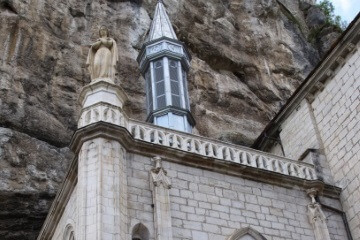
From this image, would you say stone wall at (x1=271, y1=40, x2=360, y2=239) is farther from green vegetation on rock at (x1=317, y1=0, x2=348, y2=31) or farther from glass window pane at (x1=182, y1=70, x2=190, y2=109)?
green vegetation on rock at (x1=317, y1=0, x2=348, y2=31)

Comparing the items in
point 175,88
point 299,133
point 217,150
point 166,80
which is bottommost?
point 217,150

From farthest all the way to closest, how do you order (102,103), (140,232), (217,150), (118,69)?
(118,69), (217,150), (102,103), (140,232)

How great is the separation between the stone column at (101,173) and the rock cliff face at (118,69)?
6.10 meters

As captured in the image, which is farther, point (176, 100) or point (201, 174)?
point (176, 100)

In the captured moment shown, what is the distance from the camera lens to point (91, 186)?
11.6 m

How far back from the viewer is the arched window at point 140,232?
38.4ft

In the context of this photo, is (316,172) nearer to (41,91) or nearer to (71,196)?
(71,196)

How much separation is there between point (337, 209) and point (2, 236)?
9147 mm

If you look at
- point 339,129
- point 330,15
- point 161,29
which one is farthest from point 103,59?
point 330,15

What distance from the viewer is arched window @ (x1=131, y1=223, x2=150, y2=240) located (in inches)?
461

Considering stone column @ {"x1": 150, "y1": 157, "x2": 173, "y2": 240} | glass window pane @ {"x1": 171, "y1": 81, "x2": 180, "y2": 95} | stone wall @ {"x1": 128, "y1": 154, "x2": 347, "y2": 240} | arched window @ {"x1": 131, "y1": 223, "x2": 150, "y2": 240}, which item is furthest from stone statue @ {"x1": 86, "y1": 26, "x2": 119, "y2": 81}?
arched window @ {"x1": 131, "y1": 223, "x2": 150, "y2": 240}

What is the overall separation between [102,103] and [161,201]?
88.5 inches

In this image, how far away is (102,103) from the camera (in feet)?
42.1

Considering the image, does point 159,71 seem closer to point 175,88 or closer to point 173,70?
point 173,70
